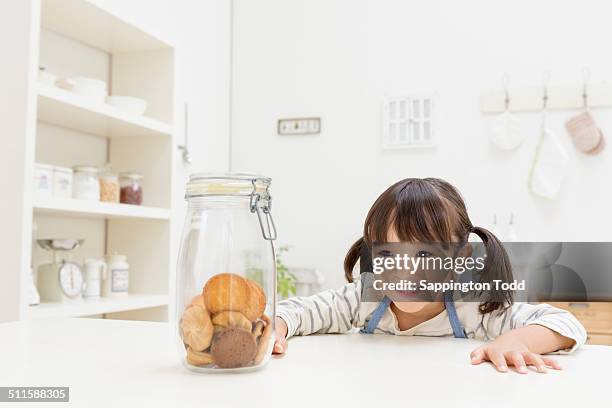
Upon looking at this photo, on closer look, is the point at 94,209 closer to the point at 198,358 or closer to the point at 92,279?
the point at 92,279

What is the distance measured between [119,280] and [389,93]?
157 centimetres

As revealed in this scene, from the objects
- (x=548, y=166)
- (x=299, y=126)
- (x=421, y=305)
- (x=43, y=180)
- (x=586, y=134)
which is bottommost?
(x=421, y=305)

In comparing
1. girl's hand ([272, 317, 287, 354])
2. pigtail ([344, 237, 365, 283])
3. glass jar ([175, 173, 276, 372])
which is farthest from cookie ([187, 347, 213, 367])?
pigtail ([344, 237, 365, 283])

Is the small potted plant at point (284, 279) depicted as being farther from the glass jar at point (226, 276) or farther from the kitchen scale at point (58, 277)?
the glass jar at point (226, 276)

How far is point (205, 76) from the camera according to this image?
3.09 metres

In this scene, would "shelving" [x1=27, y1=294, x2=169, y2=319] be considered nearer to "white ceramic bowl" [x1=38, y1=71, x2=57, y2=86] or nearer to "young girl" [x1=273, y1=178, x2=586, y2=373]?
"white ceramic bowl" [x1=38, y1=71, x2=57, y2=86]

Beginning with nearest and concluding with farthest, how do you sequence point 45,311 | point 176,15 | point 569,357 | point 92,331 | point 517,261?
point 569,357 < point 92,331 < point 517,261 < point 45,311 < point 176,15

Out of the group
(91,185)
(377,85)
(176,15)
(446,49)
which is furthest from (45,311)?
(446,49)

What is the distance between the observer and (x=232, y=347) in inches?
20.4

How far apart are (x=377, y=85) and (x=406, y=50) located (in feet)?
0.70

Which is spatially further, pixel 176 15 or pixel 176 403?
pixel 176 15

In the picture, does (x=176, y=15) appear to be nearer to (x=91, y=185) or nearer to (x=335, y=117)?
(x=335, y=117)

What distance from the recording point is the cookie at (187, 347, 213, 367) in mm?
524

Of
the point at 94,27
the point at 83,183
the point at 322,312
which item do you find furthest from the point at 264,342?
the point at 94,27
